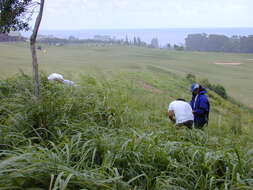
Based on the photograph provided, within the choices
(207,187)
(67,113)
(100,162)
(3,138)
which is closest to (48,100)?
(67,113)

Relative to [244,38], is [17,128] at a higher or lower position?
lower

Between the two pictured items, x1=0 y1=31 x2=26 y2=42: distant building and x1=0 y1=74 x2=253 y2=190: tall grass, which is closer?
x1=0 y1=74 x2=253 y2=190: tall grass

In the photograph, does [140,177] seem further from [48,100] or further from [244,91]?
[244,91]

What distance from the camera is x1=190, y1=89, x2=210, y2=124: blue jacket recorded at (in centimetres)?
545

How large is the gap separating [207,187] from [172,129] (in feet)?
6.42

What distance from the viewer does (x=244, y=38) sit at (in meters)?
112

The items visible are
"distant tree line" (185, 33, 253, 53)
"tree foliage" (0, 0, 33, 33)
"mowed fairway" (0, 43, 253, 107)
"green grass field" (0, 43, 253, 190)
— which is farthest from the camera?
"distant tree line" (185, 33, 253, 53)

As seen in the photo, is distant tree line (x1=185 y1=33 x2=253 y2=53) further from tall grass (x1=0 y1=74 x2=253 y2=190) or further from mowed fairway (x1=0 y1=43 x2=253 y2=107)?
tall grass (x1=0 y1=74 x2=253 y2=190)

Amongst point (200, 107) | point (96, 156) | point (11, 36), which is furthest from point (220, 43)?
point (96, 156)

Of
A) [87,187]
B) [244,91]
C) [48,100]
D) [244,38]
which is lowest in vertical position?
[244,91]

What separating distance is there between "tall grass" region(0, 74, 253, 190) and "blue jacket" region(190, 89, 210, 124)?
4.83 feet

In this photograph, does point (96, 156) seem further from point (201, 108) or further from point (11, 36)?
point (11, 36)

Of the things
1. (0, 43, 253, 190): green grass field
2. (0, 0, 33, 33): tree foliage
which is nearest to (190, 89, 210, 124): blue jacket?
(0, 43, 253, 190): green grass field

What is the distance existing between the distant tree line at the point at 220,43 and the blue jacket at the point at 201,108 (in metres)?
115
